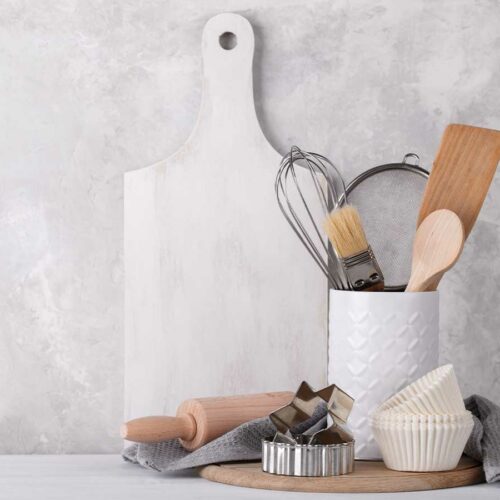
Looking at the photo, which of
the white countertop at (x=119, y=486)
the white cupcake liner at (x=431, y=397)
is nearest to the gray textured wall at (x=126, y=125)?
the white countertop at (x=119, y=486)

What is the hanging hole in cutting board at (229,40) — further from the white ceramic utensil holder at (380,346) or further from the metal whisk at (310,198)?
the white ceramic utensil holder at (380,346)

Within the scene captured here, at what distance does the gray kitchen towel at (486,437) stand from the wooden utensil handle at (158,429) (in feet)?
0.98

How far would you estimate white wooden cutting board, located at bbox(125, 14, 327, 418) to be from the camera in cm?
113

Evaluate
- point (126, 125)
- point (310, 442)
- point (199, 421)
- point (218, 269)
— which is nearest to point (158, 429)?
point (199, 421)

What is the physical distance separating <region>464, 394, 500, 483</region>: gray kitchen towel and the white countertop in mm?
20

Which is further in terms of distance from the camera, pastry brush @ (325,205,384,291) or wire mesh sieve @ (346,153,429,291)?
wire mesh sieve @ (346,153,429,291)

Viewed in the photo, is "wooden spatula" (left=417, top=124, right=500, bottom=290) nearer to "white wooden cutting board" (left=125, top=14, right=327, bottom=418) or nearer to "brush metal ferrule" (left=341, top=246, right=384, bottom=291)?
"brush metal ferrule" (left=341, top=246, right=384, bottom=291)

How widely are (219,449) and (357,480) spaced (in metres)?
0.15

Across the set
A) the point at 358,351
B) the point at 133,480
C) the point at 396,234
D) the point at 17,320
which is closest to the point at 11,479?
the point at 133,480

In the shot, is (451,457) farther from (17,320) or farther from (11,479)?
(17,320)

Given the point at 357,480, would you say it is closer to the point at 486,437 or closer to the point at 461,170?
the point at 486,437

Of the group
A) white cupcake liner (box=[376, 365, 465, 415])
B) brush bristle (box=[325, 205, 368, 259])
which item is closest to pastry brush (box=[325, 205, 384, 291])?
brush bristle (box=[325, 205, 368, 259])

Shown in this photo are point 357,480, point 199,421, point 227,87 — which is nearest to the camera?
point 357,480

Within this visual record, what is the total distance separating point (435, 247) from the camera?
955 mm
